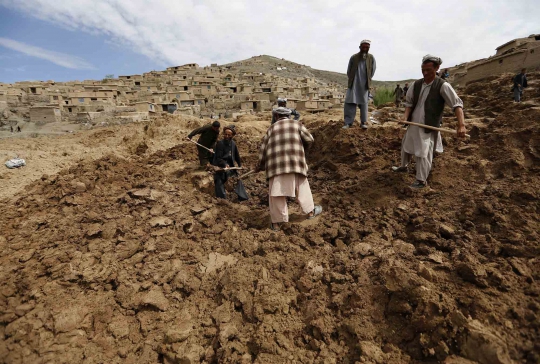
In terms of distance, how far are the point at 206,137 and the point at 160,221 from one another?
2286 mm

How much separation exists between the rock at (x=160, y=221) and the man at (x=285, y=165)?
125 centimetres

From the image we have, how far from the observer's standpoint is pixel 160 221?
10.7 feet

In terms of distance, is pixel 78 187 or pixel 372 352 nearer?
pixel 372 352

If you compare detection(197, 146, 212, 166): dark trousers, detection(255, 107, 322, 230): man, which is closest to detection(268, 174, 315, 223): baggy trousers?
detection(255, 107, 322, 230): man

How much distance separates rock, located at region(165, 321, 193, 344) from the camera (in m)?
1.91

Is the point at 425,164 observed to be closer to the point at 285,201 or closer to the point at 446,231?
the point at 446,231

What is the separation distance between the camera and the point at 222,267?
8.36 ft

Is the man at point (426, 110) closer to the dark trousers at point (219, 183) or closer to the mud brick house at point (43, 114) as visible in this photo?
the dark trousers at point (219, 183)

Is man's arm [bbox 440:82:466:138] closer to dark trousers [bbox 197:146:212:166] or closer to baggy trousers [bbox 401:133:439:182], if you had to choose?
baggy trousers [bbox 401:133:439:182]

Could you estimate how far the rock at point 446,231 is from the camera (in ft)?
7.80

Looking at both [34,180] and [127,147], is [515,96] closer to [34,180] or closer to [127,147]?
[127,147]

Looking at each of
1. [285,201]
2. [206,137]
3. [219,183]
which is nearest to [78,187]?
[219,183]

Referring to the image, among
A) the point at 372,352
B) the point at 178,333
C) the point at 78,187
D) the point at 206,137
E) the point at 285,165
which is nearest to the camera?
the point at 372,352

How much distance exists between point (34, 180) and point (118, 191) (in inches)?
90.5
